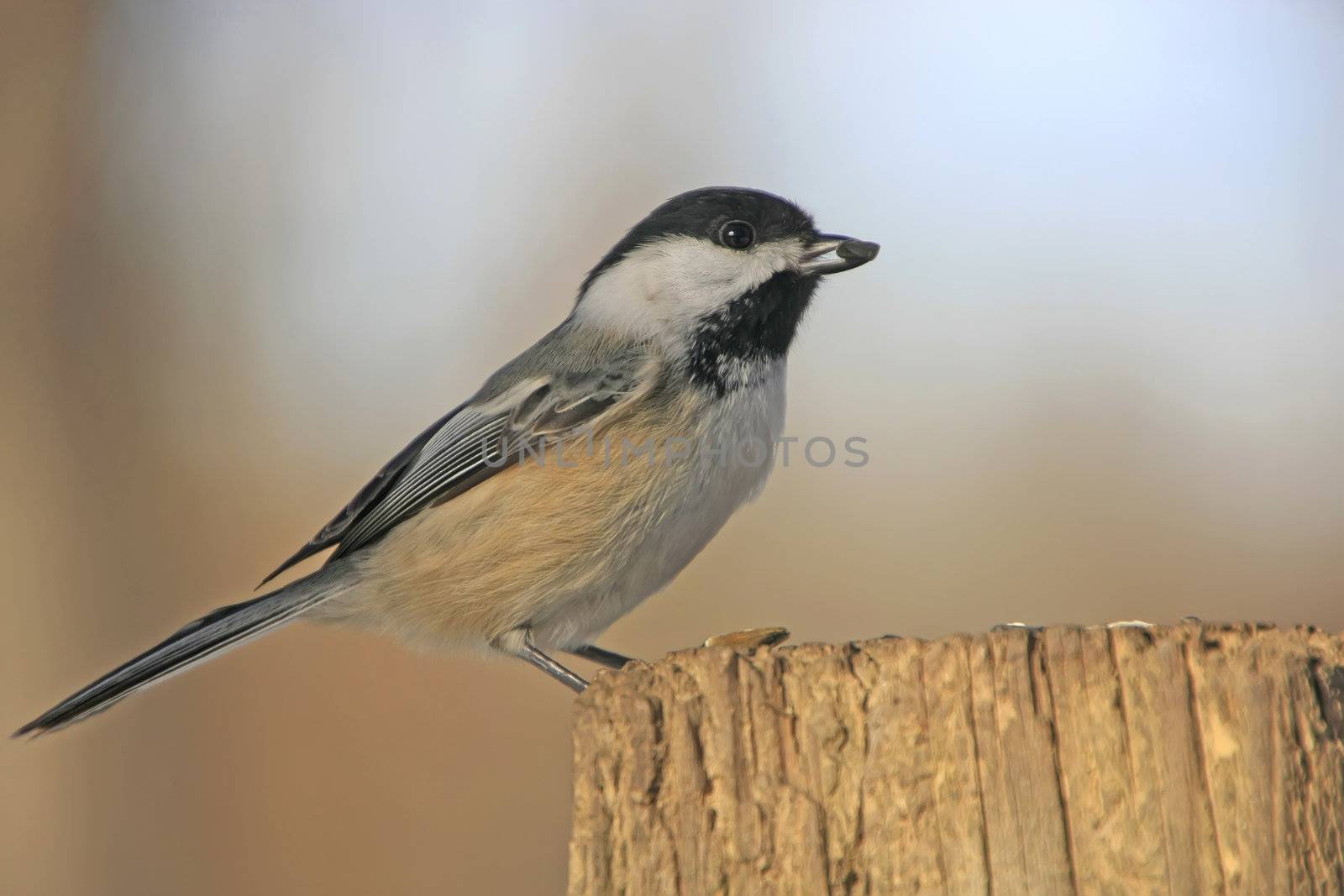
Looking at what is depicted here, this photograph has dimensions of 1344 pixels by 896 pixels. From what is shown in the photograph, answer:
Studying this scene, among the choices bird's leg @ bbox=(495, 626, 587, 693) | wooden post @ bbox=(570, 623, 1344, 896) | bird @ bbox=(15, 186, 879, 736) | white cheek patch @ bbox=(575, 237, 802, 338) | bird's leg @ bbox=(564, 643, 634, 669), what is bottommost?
wooden post @ bbox=(570, 623, 1344, 896)

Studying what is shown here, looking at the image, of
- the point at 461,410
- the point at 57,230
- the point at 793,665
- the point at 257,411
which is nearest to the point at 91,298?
the point at 57,230

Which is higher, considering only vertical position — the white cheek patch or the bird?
the white cheek patch

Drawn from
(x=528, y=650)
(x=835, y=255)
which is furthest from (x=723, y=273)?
(x=528, y=650)

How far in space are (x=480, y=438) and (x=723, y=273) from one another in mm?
825

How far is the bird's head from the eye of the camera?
3223 millimetres

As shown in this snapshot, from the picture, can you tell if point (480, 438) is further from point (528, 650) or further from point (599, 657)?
point (599, 657)

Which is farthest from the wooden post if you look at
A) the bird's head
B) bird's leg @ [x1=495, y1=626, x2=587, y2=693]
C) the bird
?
the bird's head

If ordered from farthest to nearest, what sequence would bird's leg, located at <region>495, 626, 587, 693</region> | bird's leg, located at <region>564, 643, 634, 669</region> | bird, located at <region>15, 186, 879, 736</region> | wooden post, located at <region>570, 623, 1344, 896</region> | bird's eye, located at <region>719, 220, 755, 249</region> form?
bird's leg, located at <region>564, 643, 634, 669</region>, bird's eye, located at <region>719, 220, 755, 249</region>, bird's leg, located at <region>495, 626, 587, 693</region>, bird, located at <region>15, 186, 879, 736</region>, wooden post, located at <region>570, 623, 1344, 896</region>

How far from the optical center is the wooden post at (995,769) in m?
1.54

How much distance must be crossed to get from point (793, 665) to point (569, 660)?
2954mm

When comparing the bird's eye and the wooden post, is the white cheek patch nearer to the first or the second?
the bird's eye

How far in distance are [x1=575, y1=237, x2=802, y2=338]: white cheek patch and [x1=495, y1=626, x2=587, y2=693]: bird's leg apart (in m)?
0.87

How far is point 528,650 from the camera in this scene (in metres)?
3.13

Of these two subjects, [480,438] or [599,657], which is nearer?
[480,438]
